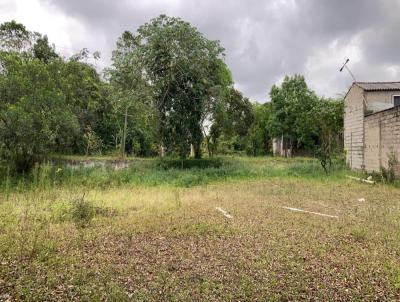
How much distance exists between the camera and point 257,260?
364cm

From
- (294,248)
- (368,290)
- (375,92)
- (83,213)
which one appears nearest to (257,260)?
(294,248)

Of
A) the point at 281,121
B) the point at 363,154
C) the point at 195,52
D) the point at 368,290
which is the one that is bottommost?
the point at 368,290

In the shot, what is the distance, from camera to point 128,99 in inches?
540

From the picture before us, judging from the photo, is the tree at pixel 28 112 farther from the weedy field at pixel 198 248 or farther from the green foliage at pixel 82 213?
the green foliage at pixel 82 213

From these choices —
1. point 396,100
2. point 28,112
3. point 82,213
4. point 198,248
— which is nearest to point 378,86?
point 396,100

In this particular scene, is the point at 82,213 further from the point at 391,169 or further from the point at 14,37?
the point at 14,37

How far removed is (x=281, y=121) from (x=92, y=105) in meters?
13.0

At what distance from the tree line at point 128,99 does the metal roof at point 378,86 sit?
5.43 ft

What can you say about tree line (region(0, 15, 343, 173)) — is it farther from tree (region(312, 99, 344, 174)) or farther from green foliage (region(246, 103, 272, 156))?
green foliage (region(246, 103, 272, 156))

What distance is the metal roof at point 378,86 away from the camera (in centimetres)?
1348

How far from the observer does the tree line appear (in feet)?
34.7

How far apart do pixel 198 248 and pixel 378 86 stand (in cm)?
1276

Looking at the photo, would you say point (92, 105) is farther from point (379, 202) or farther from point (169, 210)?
point (379, 202)

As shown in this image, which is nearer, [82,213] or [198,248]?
[198,248]
